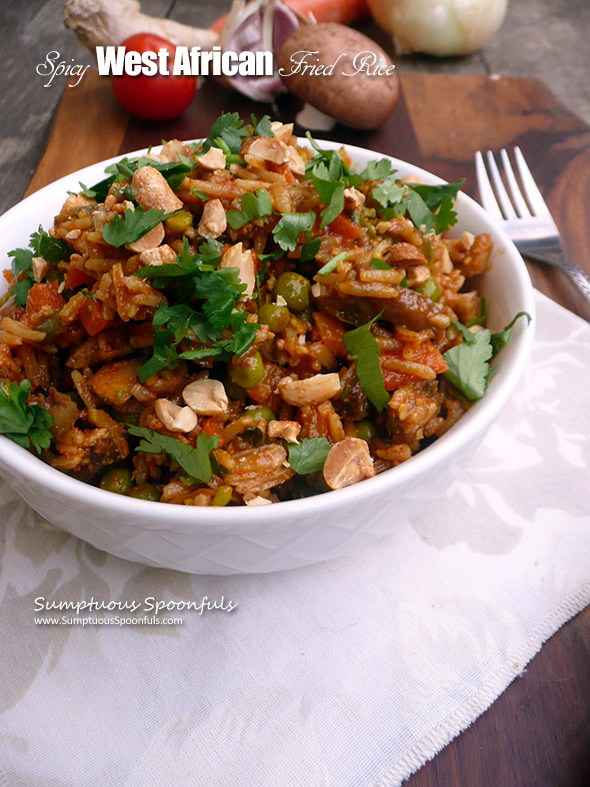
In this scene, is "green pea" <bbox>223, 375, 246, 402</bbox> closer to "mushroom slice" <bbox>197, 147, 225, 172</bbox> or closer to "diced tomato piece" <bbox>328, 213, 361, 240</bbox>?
"diced tomato piece" <bbox>328, 213, 361, 240</bbox>

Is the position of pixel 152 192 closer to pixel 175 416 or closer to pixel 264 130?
pixel 264 130

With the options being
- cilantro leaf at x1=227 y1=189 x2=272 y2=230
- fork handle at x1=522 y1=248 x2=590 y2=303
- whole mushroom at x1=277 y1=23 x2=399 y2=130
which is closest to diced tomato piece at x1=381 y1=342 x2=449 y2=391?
cilantro leaf at x1=227 y1=189 x2=272 y2=230

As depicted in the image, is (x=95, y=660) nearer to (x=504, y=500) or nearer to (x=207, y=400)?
(x=207, y=400)

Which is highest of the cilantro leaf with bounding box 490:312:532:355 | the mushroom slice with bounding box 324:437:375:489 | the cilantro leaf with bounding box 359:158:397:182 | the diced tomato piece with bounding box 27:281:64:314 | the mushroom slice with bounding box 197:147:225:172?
the mushroom slice with bounding box 197:147:225:172

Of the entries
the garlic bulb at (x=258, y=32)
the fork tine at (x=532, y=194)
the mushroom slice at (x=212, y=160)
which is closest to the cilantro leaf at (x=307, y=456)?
the mushroom slice at (x=212, y=160)

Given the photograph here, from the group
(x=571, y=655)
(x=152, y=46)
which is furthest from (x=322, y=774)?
(x=152, y=46)

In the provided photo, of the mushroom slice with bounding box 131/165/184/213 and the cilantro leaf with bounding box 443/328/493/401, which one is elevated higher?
the mushroom slice with bounding box 131/165/184/213
